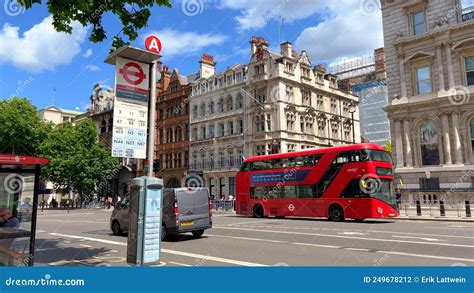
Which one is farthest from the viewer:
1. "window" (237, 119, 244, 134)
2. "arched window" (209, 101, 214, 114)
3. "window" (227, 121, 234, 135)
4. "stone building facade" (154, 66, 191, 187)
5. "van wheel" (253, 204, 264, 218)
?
"stone building facade" (154, 66, 191, 187)

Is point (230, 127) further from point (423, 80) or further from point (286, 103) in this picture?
point (423, 80)

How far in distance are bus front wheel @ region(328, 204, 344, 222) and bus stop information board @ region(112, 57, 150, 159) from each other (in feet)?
57.8

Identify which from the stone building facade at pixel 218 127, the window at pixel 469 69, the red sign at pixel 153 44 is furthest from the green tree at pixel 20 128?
the red sign at pixel 153 44

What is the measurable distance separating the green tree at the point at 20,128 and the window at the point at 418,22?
50.6m

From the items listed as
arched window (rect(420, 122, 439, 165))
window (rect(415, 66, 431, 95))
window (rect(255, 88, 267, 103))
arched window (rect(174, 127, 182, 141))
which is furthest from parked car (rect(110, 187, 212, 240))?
arched window (rect(174, 127, 182, 141))

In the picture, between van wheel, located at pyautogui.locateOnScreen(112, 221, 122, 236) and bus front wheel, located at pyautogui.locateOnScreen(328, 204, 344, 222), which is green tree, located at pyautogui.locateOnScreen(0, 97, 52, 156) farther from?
bus front wheel, located at pyautogui.locateOnScreen(328, 204, 344, 222)

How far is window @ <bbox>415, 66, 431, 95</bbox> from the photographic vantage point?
32.3 meters

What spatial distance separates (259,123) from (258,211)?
1936 cm

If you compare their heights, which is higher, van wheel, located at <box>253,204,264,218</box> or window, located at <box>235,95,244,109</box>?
window, located at <box>235,95,244,109</box>

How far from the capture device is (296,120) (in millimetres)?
45438

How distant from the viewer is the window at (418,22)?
32656mm

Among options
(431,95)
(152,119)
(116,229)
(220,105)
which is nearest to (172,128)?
(220,105)

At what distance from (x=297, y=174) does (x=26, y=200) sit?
1861cm
